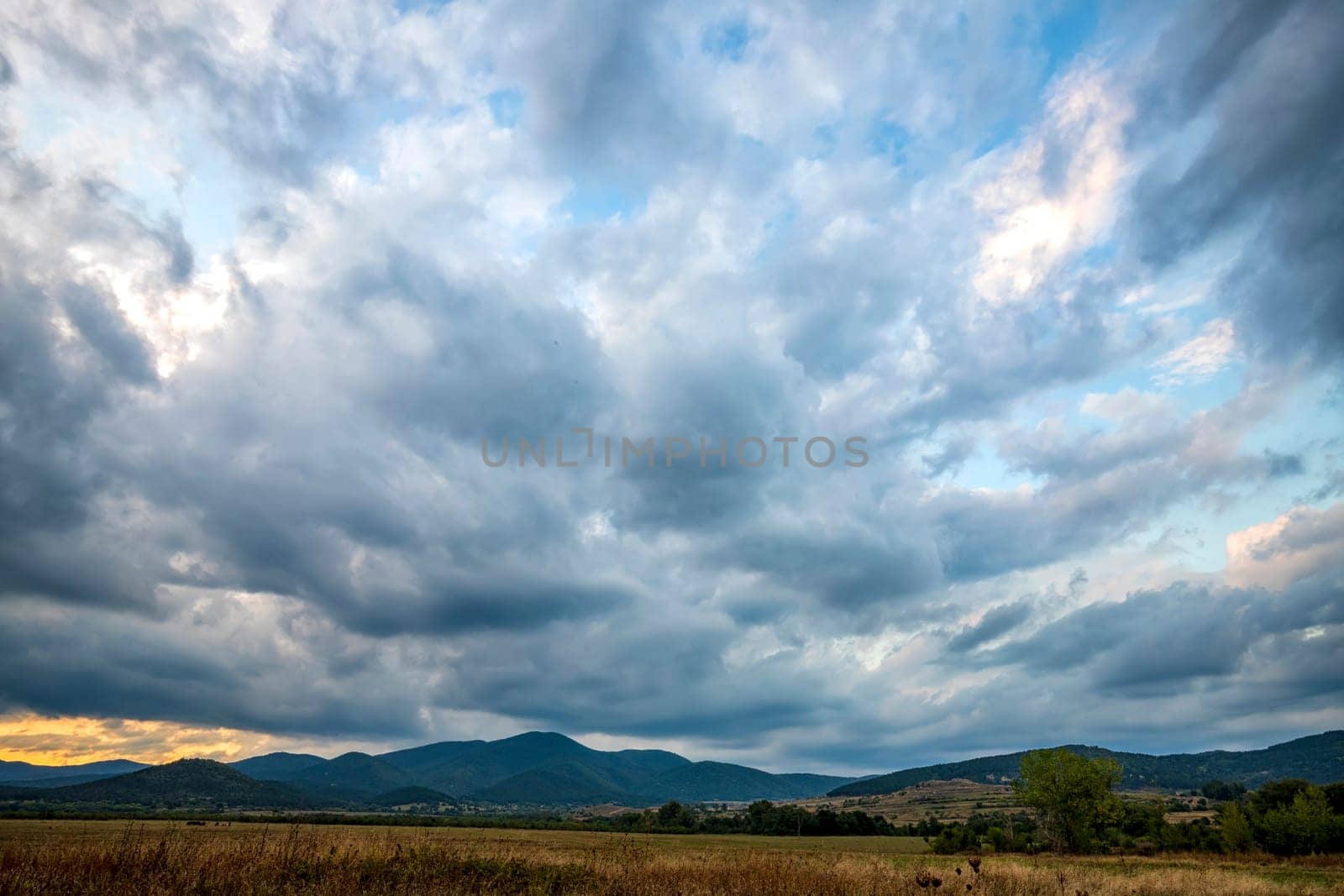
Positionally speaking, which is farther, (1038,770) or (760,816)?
(760,816)

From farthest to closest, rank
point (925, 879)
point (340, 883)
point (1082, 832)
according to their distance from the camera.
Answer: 1. point (1082, 832)
2. point (925, 879)
3. point (340, 883)

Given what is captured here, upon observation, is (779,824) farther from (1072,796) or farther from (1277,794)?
(1277,794)

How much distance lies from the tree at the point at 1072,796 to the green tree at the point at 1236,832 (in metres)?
10.4

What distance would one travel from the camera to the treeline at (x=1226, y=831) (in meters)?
74.7

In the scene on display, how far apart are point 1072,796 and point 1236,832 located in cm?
1591

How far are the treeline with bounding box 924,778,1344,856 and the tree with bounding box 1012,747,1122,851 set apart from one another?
65cm

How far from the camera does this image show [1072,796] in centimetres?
8962

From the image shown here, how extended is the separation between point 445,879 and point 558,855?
782 cm

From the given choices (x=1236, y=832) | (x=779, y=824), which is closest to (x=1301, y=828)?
(x=1236, y=832)

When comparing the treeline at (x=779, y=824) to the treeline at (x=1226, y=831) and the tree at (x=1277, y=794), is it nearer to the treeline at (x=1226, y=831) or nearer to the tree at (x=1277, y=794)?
the treeline at (x=1226, y=831)

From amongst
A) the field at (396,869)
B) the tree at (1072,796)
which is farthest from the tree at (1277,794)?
the field at (396,869)

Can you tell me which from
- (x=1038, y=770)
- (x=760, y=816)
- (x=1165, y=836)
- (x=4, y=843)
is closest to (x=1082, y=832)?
(x=1038, y=770)

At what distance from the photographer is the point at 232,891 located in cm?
1448

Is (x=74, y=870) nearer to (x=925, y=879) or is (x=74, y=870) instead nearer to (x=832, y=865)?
(x=925, y=879)
